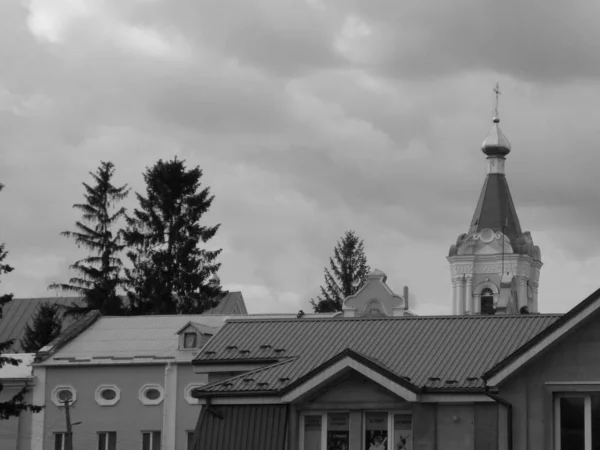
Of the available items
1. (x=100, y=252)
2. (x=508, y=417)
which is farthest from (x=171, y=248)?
(x=508, y=417)

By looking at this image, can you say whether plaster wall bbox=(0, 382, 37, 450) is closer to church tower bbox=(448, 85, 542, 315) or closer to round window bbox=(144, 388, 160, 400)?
round window bbox=(144, 388, 160, 400)

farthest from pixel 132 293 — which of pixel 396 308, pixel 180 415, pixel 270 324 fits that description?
pixel 270 324

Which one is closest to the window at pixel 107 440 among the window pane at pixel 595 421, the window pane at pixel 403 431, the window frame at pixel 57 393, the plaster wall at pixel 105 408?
the plaster wall at pixel 105 408

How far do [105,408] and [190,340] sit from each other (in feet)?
14.4

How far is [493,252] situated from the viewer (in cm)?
13375

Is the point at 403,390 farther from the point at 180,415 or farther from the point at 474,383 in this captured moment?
the point at 180,415

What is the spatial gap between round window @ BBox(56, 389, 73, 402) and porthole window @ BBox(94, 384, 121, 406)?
1.18 m

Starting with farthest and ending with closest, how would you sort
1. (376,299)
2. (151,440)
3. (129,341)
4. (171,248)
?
(171,248), (376,299), (129,341), (151,440)

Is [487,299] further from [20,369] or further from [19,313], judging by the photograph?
[20,369]

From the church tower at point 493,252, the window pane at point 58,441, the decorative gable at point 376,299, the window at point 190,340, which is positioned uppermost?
the church tower at point 493,252

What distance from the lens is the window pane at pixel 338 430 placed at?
35531 millimetres

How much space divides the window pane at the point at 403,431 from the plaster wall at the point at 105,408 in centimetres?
2481

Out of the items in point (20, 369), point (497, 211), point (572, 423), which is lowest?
point (572, 423)

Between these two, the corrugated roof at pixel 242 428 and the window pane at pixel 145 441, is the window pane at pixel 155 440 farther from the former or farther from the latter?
the corrugated roof at pixel 242 428
